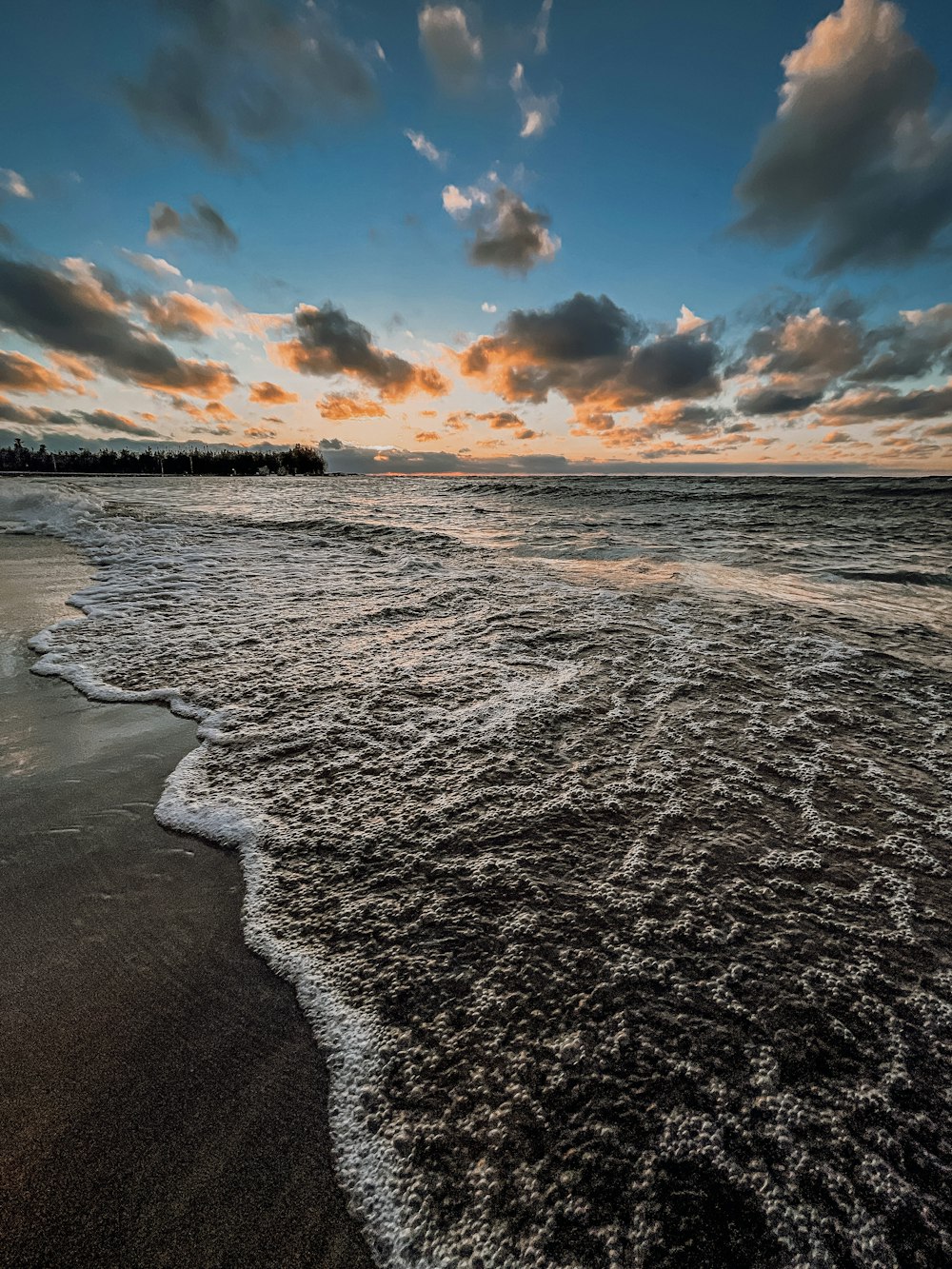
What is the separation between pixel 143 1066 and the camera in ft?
4.64

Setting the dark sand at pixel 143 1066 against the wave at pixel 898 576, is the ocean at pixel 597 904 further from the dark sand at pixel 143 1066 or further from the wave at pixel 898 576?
the wave at pixel 898 576

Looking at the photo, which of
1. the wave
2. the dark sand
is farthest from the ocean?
the wave

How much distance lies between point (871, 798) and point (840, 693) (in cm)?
136

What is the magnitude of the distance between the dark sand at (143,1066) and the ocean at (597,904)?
10 centimetres

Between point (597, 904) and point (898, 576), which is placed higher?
point (898, 576)

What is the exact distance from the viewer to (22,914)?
1.87 meters

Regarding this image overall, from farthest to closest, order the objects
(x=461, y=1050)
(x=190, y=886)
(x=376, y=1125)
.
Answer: (x=190, y=886)
(x=461, y=1050)
(x=376, y=1125)

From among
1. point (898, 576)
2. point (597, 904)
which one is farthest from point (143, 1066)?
point (898, 576)

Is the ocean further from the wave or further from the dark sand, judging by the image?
the wave

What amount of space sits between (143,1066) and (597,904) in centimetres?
147

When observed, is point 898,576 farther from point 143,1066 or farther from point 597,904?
point 143,1066

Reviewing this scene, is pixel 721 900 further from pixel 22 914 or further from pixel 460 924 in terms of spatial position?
pixel 22 914

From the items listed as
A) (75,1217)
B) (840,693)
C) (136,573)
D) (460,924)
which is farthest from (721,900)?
(136,573)

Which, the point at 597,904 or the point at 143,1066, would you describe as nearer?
the point at 143,1066
